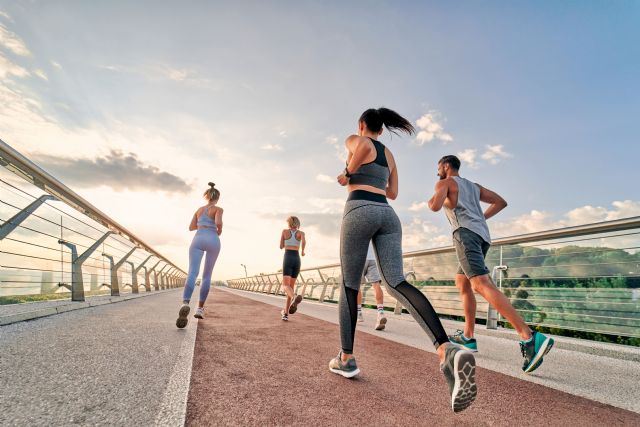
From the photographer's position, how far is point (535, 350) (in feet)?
8.82

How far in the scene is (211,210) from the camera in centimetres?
520

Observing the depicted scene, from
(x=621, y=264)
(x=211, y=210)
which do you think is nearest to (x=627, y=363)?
(x=621, y=264)

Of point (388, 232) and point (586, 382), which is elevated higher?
point (388, 232)

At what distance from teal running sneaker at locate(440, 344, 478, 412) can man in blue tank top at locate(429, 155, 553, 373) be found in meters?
1.28

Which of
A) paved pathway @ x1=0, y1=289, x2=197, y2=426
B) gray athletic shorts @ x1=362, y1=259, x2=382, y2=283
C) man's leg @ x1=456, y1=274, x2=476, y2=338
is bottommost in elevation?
paved pathway @ x1=0, y1=289, x2=197, y2=426

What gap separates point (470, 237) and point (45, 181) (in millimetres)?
5265

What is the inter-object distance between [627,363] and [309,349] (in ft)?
10.2

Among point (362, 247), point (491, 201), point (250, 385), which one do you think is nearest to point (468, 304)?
point (491, 201)

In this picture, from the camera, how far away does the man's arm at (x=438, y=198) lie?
3312 mm

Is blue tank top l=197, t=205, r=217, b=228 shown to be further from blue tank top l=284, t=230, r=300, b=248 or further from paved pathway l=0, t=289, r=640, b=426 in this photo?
paved pathway l=0, t=289, r=640, b=426

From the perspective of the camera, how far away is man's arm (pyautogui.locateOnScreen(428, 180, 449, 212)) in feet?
10.9

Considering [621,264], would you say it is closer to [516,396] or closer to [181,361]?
[516,396]

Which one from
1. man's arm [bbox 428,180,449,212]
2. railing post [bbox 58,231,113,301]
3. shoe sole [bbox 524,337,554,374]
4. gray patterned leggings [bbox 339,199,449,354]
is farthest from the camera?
railing post [bbox 58,231,113,301]

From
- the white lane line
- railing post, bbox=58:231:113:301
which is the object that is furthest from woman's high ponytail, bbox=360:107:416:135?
railing post, bbox=58:231:113:301
